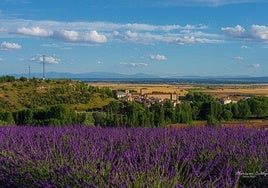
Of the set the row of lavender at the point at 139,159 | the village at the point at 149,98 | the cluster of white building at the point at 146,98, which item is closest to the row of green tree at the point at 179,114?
the row of lavender at the point at 139,159

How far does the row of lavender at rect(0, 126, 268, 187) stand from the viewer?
12.0ft

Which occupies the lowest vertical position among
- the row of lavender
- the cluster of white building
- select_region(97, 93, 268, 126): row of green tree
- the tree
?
the cluster of white building

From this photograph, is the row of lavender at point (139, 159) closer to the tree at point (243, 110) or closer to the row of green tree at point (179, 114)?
the row of green tree at point (179, 114)

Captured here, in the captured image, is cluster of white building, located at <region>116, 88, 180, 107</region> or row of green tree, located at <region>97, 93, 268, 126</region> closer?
row of green tree, located at <region>97, 93, 268, 126</region>

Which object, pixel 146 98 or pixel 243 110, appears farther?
pixel 146 98

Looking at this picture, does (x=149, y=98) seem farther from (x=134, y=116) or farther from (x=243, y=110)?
(x=134, y=116)

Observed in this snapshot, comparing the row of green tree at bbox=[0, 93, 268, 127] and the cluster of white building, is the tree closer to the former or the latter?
the row of green tree at bbox=[0, 93, 268, 127]

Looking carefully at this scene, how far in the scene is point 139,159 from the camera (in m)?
4.91

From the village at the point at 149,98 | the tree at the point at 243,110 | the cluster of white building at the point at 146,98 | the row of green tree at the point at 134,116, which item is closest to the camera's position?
the row of green tree at the point at 134,116

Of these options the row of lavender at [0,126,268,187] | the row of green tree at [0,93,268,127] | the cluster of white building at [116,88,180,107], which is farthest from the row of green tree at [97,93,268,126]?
the cluster of white building at [116,88,180,107]

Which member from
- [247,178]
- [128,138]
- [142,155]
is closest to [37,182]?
[142,155]

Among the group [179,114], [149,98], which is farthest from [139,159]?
[149,98]

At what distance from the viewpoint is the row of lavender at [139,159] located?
12.0 ft

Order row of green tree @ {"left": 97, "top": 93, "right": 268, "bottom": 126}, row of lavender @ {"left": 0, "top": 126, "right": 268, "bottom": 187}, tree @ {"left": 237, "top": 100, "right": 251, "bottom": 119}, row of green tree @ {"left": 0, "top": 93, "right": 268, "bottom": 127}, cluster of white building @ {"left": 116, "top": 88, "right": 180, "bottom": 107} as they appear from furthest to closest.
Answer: cluster of white building @ {"left": 116, "top": 88, "right": 180, "bottom": 107} → tree @ {"left": 237, "top": 100, "right": 251, "bottom": 119} → row of green tree @ {"left": 97, "top": 93, "right": 268, "bottom": 126} → row of green tree @ {"left": 0, "top": 93, "right": 268, "bottom": 127} → row of lavender @ {"left": 0, "top": 126, "right": 268, "bottom": 187}
